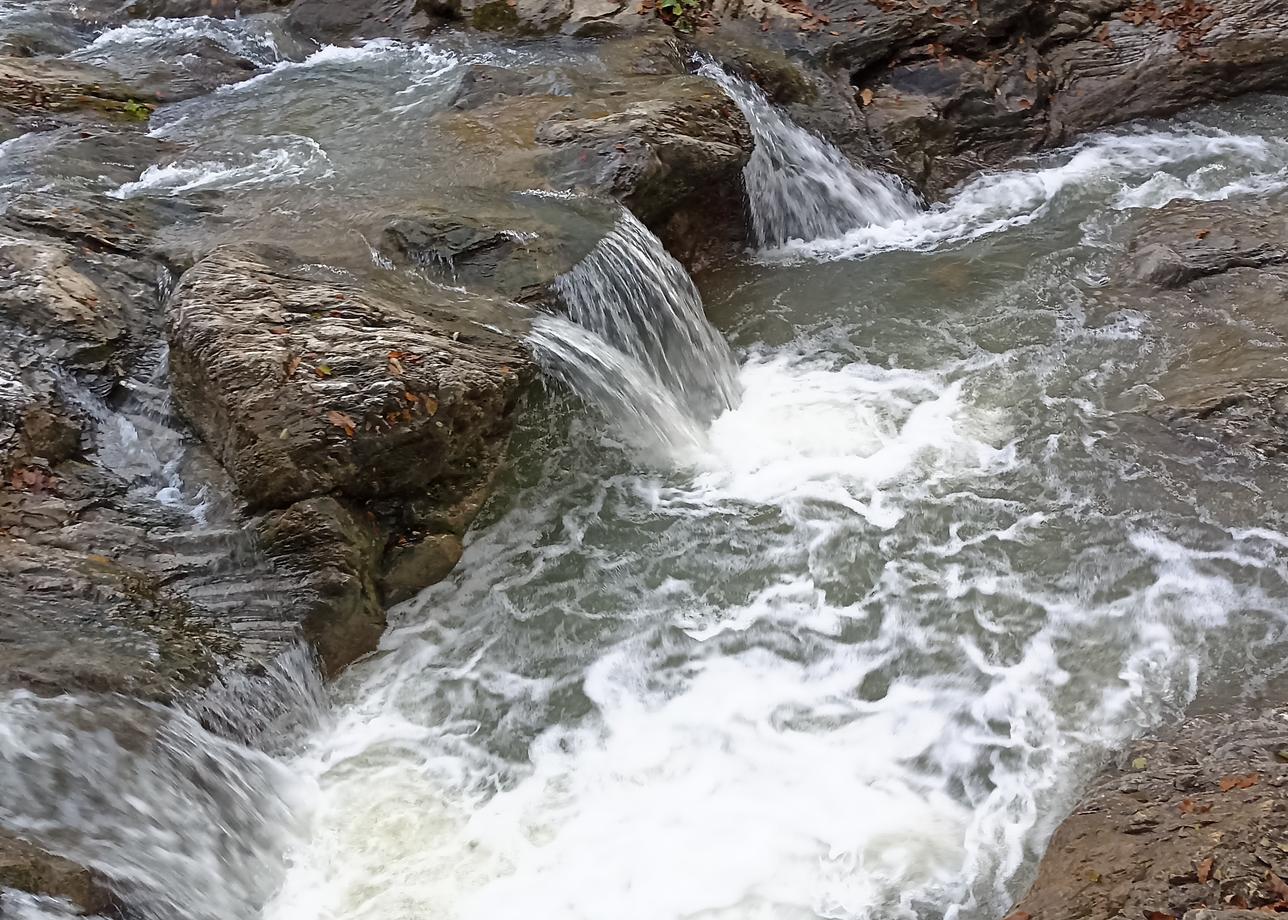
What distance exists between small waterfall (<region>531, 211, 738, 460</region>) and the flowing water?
0.02 metres

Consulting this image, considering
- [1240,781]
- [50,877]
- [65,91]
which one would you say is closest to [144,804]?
[50,877]

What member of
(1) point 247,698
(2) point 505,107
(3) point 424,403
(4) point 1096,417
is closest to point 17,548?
(1) point 247,698

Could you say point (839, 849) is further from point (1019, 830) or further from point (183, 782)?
point (183, 782)

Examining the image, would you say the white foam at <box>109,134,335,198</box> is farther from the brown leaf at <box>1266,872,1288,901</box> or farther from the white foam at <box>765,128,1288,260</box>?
the brown leaf at <box>1266,872,1288,901</box>

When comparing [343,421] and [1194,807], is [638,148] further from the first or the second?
[1194,807]

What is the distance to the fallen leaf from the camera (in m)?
3.59

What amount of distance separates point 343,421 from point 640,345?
7.08ft

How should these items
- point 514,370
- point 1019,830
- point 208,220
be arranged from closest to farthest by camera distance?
point 1019,830
point 514,370
point 208,220

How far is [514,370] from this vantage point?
17.8ft

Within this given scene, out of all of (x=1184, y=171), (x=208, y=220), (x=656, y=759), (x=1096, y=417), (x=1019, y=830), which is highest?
(x=208, y=220)

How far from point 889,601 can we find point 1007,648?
598 millimetres

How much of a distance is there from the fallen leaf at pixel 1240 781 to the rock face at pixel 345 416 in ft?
11.8

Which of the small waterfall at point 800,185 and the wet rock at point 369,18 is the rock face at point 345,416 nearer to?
the small waterfall at point 800,185

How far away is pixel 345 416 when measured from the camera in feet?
15.9
